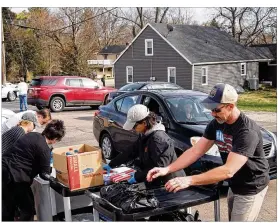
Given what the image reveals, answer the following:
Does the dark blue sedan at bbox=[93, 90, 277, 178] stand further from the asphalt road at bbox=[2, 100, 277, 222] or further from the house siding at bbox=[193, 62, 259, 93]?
the house siding at bbox=[193, 62, 259, 93]

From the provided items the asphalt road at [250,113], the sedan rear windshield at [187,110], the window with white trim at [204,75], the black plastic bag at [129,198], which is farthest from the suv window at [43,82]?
the black plastic bag at [129,198]

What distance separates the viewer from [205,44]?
30984mm

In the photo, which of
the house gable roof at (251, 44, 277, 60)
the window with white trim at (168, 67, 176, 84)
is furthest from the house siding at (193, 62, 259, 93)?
the house gable roof at (251, 44, 277, 60)

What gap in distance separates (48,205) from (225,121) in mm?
2149

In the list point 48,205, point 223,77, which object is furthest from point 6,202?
point 223,77

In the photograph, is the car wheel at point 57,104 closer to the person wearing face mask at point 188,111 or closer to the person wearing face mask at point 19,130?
the person wearing face mask at point 188,111

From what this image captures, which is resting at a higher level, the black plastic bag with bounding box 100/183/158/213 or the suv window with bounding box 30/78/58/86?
the suv window with bounding box 30/78/58/86

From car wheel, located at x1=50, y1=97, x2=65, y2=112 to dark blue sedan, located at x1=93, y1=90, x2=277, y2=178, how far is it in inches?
393

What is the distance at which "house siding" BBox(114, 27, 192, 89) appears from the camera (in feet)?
93.5

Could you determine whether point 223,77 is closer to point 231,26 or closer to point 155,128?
point 231,26

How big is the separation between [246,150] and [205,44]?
29297 mm

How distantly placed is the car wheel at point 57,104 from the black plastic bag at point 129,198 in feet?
50.0

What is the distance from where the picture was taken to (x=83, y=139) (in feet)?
34.8

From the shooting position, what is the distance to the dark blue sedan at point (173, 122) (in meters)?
5.61
